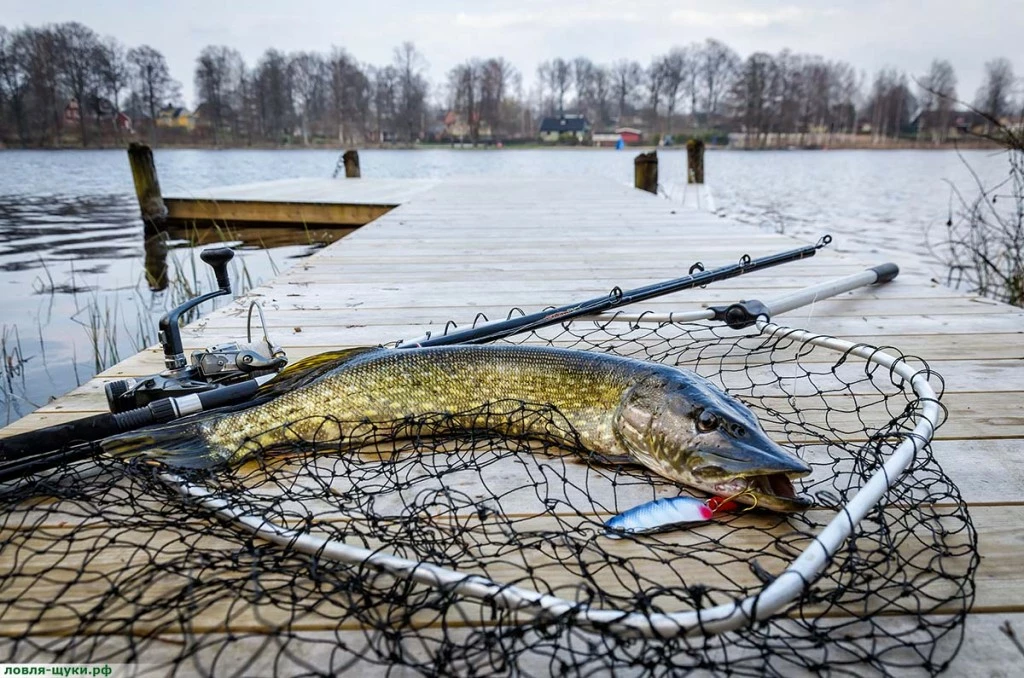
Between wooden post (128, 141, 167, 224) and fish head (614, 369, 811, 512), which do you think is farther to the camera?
wooden post (128, 141, 167, 224)

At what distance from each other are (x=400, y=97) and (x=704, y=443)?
335 feet

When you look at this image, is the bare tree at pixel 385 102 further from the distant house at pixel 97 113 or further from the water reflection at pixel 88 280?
the water reflection at pixel 88 280

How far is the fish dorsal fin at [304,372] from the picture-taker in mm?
2387

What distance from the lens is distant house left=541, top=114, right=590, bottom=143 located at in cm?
9856

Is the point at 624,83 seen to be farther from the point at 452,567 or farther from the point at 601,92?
the point at 452,567

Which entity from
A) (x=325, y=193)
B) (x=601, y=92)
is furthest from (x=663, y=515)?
(x=601, y=92)

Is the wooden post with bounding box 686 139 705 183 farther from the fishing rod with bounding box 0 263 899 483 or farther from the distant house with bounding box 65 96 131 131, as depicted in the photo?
the distant house with bounding box 65 96 131 131

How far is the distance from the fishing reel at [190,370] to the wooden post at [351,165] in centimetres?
2124

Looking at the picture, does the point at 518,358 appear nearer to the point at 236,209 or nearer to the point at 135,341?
the point at 135,341

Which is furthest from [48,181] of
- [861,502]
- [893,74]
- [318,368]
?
[893,74]

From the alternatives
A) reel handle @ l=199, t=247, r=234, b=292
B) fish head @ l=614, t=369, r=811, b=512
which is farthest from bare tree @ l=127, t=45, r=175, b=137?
fish head @ l=614, t=369, r=811, b=512

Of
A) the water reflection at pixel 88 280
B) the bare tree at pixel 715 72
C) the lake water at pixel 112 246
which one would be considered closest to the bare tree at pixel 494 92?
the bare tree at pixel 715 72

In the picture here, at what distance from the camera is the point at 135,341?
7371 mm

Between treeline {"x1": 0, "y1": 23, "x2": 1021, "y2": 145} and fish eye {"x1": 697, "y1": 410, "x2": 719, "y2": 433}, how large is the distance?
69.6 m
